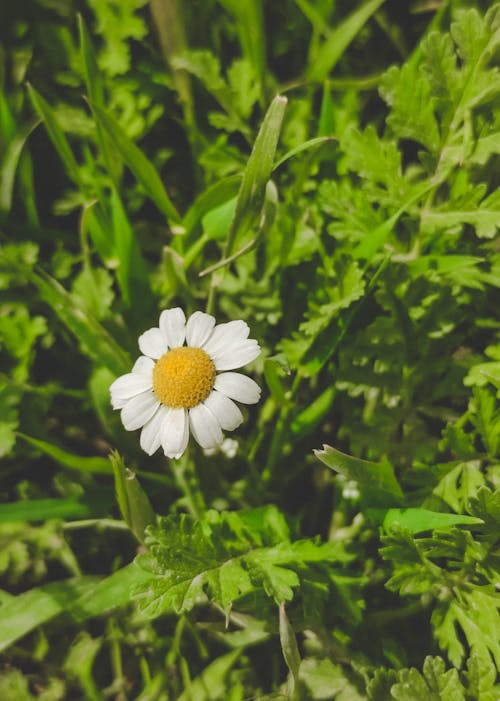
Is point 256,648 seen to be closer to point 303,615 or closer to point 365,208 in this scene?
point 303,615

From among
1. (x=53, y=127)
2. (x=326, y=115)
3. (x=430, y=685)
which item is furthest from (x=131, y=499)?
(x=326, y=115)

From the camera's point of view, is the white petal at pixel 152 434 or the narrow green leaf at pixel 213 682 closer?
the white petal at pixel 152 434

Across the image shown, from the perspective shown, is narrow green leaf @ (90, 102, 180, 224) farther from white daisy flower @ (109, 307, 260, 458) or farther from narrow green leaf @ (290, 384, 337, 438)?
narrow green leaf @ (290, 384, 337, 438)

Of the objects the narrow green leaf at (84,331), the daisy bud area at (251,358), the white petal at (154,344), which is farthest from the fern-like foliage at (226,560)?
the narrow green leaf at (84,331)

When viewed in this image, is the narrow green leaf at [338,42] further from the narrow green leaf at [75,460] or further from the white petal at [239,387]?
the narrow green leaf at [75,460]

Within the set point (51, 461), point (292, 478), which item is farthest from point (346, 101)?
point (51, 461)

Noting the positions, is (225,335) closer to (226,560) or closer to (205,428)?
(205,428)
